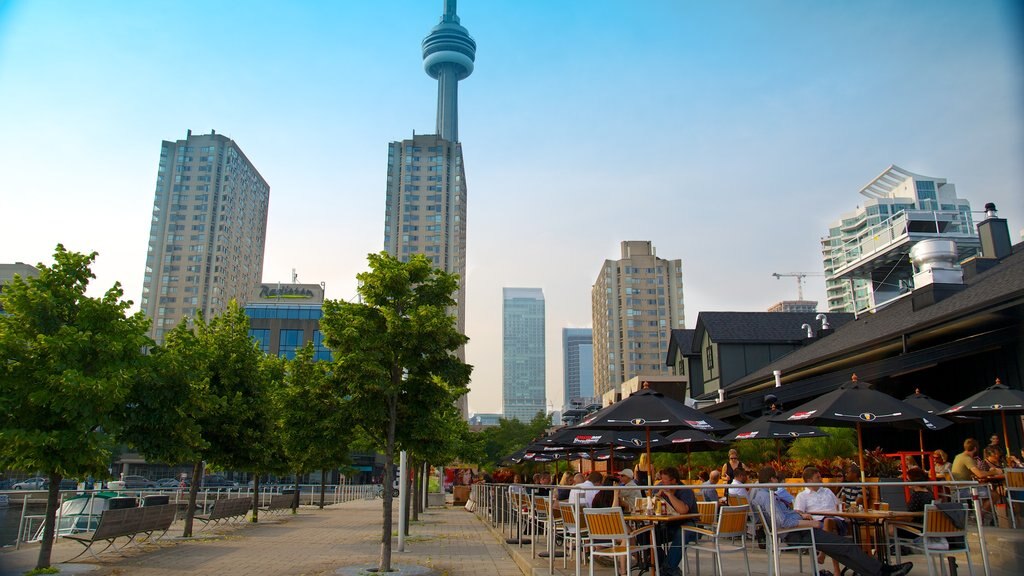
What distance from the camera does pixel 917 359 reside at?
16344 mm

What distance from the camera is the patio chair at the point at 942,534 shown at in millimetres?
7684

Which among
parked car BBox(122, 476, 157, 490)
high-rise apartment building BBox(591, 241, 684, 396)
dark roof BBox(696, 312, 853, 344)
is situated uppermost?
high-rise apartment building BBox(591, 241, 684, 396)

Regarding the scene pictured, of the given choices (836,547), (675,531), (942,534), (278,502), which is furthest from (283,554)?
(278,502)

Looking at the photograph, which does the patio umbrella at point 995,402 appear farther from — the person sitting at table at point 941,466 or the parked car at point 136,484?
the parked car at point 136,484

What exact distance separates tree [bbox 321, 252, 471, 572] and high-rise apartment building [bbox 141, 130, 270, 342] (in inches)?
4678

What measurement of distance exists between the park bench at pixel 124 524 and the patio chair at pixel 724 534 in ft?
37.9

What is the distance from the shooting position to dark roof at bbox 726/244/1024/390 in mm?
15164

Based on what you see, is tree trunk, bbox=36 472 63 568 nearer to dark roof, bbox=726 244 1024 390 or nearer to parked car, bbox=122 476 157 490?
dark roof, bbox=726 244 1024 390

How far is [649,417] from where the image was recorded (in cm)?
1094

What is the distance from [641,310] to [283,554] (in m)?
124

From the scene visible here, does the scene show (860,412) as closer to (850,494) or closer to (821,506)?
(850,494)

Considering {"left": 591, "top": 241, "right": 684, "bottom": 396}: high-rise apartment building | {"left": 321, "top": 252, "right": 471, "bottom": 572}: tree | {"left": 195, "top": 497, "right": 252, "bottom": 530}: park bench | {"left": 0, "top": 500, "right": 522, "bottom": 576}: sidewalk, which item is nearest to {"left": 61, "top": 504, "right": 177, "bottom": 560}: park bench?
{"left": 0, "top": 500, "right": 522, "bottom": 576}: sidewalk

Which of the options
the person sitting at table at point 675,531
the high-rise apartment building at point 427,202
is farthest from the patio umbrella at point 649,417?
the high-rise apartment building at point 427,202

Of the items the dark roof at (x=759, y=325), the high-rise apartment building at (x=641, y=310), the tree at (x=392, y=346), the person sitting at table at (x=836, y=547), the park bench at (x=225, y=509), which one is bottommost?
the park bench at (x=225, y=509)
